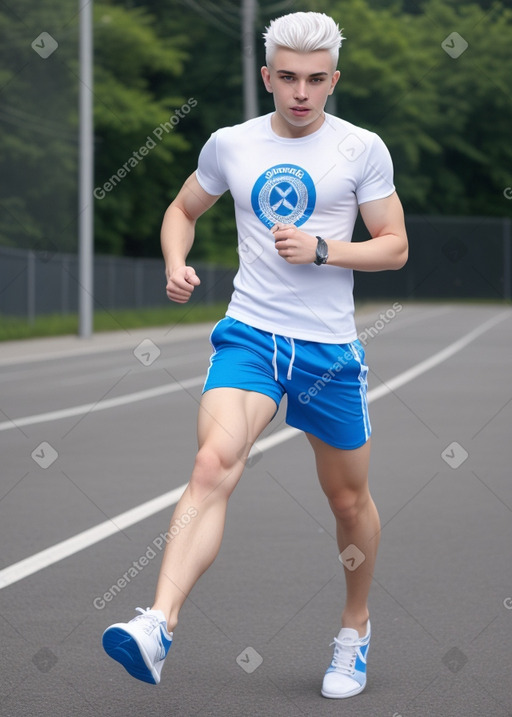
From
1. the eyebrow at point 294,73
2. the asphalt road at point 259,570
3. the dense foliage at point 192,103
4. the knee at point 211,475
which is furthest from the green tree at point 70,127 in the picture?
the knee at point 211,475

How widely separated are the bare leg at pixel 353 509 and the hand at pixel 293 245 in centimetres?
68

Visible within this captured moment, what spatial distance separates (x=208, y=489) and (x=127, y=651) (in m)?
0.61

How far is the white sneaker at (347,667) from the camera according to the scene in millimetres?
4668

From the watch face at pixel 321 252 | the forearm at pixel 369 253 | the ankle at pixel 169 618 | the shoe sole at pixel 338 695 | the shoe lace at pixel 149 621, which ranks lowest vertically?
the shoe lace at pixel 149 621

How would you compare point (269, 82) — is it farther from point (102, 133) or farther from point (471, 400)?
point (102, 133)

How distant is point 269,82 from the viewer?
4637mm

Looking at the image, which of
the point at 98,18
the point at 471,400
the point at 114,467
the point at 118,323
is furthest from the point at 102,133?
the point at 114,467

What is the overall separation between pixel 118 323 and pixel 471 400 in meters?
20.2

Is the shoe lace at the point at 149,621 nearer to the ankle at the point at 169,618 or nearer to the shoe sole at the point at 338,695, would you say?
the ankle at the point at 169,618

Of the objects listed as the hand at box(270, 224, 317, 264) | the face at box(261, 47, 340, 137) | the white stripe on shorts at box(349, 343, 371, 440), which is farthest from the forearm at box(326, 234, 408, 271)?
the face at box(261, 47, 340, 137)

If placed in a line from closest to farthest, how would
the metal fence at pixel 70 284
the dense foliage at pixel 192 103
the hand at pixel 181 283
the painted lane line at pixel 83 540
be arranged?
the hand at pixel 181 283 < the painted lane line at pixel 83 540 < the metal fence at pixel 70 284 < the dense foliage at pixel 192 103

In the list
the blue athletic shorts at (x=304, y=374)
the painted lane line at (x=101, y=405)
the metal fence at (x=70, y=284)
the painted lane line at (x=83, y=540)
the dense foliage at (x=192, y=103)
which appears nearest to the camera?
the blue athletic shorts at (x=304, y=374)

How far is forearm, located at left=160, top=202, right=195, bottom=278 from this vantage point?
4.75m

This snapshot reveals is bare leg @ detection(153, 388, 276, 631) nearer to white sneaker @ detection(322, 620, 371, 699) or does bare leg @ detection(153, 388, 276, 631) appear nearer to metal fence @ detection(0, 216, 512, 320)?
white sneaker @ detection(322, 620, 371, 699)
